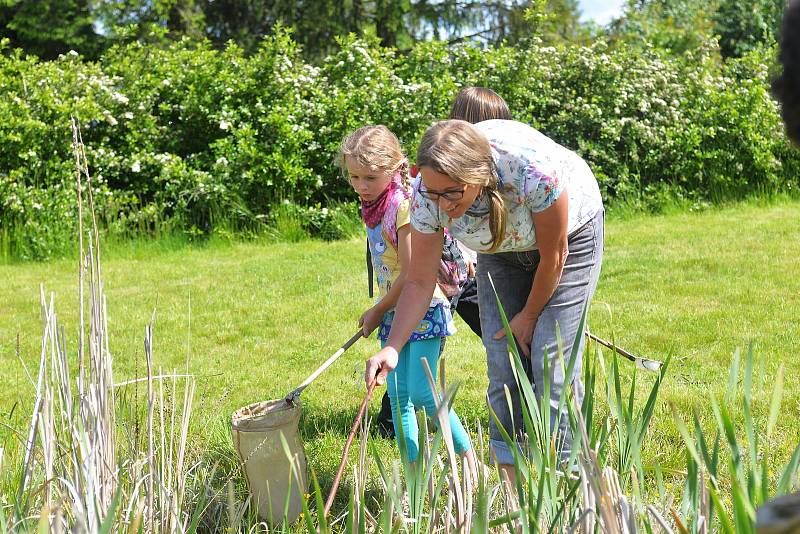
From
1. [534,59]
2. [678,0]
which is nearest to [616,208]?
[534,59]

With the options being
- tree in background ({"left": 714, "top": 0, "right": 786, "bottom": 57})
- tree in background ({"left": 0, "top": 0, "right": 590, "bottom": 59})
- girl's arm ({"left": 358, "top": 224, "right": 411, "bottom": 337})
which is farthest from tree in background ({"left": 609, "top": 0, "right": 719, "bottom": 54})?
girl's arm ({"left": 358, "top": 224, "right": 411, "bottom": 337})

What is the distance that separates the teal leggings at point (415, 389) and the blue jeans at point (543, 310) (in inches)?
8.7

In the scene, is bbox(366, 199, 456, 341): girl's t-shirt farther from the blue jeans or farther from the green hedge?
the green hedge

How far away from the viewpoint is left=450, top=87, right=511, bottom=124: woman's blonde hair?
3242mm

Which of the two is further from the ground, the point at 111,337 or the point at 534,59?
the point at 534,59

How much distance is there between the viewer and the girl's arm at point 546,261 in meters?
2.28

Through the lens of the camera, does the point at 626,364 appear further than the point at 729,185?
No

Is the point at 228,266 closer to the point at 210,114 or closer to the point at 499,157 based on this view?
the point at 210,114

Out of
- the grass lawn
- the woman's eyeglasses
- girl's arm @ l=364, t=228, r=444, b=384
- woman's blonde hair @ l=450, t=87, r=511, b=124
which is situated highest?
woman's blonde hair @ l=450, t=87, r=511, b=124

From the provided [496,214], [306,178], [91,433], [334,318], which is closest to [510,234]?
[496,214]

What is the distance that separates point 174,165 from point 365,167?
613cm

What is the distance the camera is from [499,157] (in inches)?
89.7

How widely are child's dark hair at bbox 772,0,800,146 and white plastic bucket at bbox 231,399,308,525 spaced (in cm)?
193

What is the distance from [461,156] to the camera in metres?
2.13
